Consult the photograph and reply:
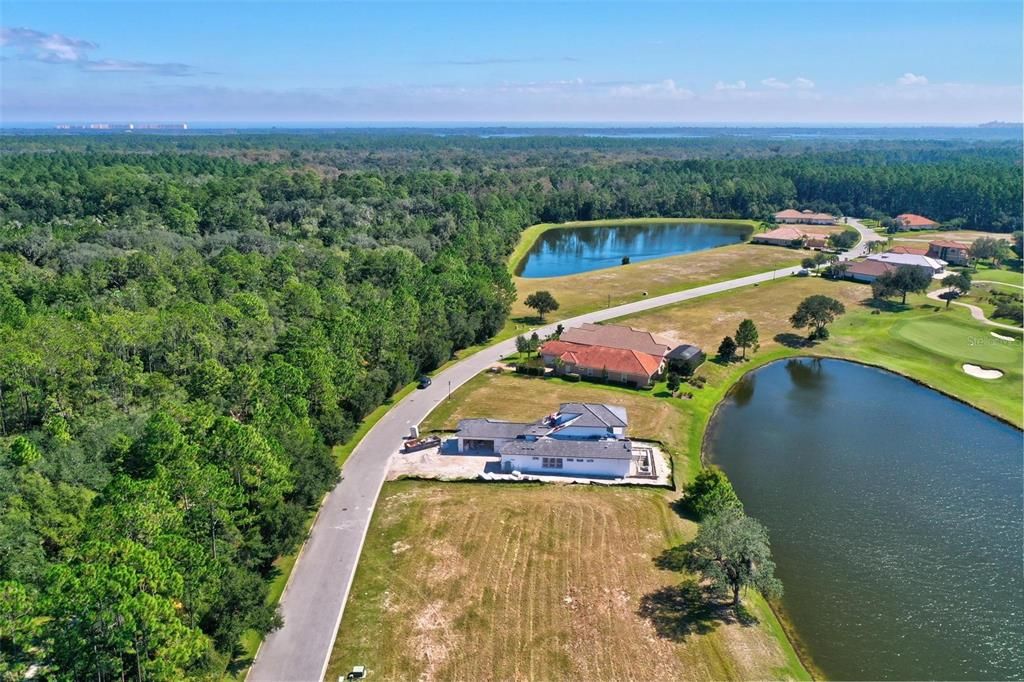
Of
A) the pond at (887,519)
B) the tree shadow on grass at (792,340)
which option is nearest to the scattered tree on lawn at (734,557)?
the pond at (887,519)

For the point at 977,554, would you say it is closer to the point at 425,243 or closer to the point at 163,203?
the point at 425,243

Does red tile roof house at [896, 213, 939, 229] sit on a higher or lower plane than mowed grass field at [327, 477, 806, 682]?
higher

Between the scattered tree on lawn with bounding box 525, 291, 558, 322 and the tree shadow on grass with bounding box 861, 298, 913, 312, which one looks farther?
the tree shadow on grass with bounding box 861, 298, 913, 312

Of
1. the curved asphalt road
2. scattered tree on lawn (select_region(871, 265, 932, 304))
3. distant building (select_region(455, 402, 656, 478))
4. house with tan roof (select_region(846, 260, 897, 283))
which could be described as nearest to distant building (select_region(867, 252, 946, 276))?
house with tan roof (select_region(846, 260, 897, 283))

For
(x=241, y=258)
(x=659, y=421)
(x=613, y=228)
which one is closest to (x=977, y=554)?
(x=659, y=421)

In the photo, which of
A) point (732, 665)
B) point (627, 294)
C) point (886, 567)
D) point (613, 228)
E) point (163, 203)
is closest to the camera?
point (732, 665)

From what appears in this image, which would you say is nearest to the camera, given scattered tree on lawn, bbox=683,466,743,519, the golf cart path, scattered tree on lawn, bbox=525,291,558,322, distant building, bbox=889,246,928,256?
scattered tree on lawn, bbox=683,466,743,519

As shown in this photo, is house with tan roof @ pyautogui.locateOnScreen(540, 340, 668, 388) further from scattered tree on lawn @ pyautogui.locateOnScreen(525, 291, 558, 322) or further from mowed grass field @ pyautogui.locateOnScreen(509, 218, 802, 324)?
mowed grass field @ pyautogui.locateOnScreen(509, 218, 802, 324)
